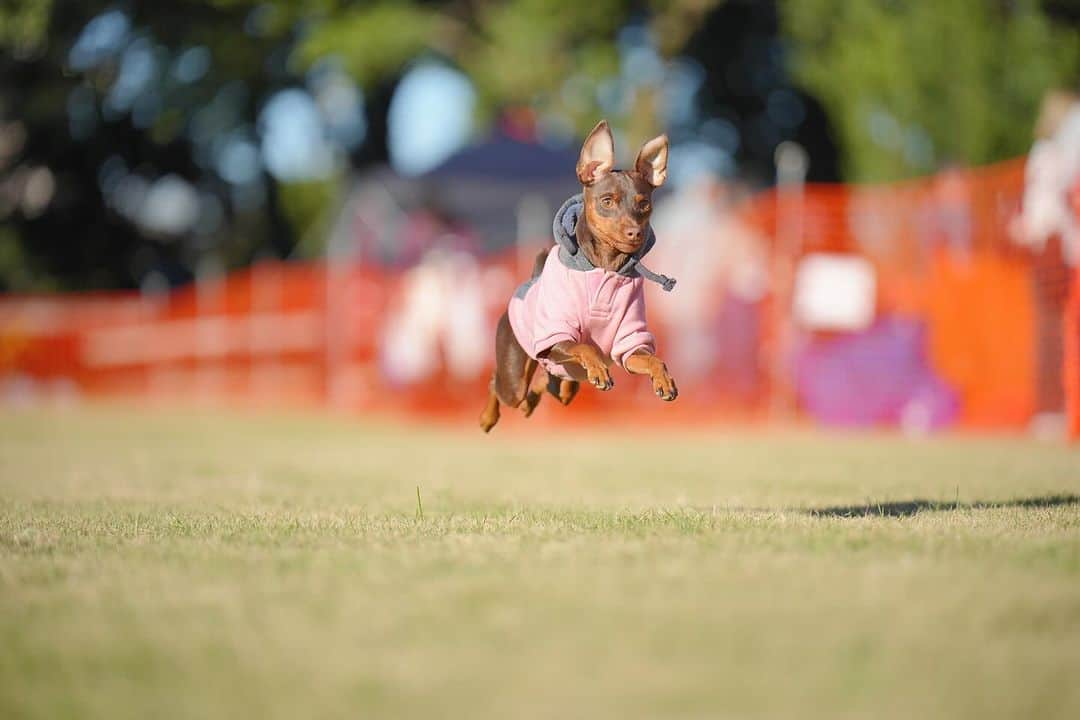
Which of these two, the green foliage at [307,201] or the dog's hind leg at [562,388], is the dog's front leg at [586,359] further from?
the green foliage at [307,201]

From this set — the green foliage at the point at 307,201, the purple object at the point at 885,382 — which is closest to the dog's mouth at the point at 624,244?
the purple object at the point at 885,382

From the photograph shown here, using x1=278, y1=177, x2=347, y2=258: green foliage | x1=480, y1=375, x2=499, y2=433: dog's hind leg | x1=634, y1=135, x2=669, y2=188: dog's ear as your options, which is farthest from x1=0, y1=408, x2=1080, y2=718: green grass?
x1=278, y1=177, x2=347, y2=258: green foliage

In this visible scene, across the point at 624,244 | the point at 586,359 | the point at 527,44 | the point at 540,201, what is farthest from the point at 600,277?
the point at 527,44

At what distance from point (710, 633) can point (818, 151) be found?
28247mm

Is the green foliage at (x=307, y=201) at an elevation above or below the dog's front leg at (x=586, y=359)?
above

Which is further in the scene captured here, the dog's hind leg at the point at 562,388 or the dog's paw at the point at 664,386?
the dog's hind leg at the point at 562,388

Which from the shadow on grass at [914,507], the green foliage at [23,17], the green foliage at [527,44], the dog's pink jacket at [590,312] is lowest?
the shadow on grass at [914,507]

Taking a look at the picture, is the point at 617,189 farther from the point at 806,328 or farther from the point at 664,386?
the point at 806,328

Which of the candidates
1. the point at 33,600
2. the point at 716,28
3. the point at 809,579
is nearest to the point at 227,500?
the point at 33,600

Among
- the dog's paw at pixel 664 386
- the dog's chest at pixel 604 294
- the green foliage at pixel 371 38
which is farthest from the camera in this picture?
the green foliage at pixel 371 38

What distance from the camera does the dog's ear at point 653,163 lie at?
5496 millimetres

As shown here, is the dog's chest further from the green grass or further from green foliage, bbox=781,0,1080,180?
green foliage, bbox=781,0,1080,180

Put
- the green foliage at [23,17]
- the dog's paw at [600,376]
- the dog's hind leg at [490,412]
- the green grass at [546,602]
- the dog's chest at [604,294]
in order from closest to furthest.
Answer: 1. the green grass at [546,602]
2. the dog's paw at [600,376]
3. the dog's chest at [604,294]
4. the dog's hind leg at [490,412]
5. the green foliage at [23,17]

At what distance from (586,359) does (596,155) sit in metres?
0.83
